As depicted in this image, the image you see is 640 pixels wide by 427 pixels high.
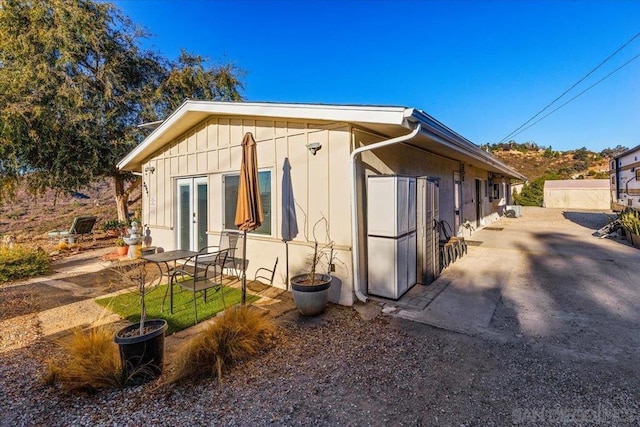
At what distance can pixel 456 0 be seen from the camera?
359 inches

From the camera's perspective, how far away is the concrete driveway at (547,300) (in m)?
3.39

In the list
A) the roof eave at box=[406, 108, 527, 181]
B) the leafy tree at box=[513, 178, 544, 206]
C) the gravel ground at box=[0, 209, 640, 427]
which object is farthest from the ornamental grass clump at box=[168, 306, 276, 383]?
the leafy tree at box=[513, 178, 544, 206]

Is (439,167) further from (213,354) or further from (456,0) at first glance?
(213,354)

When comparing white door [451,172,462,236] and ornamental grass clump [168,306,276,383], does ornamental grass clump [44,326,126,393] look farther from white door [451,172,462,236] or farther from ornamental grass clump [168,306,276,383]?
white door [451,172,462,236]

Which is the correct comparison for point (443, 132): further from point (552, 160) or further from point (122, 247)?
point (552, 160)

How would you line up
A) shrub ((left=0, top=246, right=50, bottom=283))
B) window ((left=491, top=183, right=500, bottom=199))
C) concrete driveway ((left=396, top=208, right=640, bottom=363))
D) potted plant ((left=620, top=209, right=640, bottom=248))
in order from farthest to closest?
window ((left=491, top=183, right=500, bottom=199)) < potted plant ((left=620, top=209, right=640, bottom=248)) < shrub ((left=0, top=246, right=50, bottom=283)) < concrete driveway ((left=396, top=208, right=640, bottom=363))

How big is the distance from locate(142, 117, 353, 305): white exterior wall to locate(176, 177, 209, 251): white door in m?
0.21

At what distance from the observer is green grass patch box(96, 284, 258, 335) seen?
4133 millimetres

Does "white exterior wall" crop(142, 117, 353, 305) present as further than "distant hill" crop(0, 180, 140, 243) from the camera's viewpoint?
No

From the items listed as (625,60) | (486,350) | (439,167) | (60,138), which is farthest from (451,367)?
(625,60)

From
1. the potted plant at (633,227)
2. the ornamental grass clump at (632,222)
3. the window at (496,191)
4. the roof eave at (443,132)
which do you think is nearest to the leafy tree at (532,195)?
the window at (496,191)

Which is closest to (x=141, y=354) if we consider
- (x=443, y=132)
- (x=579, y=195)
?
(x=443, y=132)

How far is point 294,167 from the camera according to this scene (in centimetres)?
516

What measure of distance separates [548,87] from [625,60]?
5137 mm
